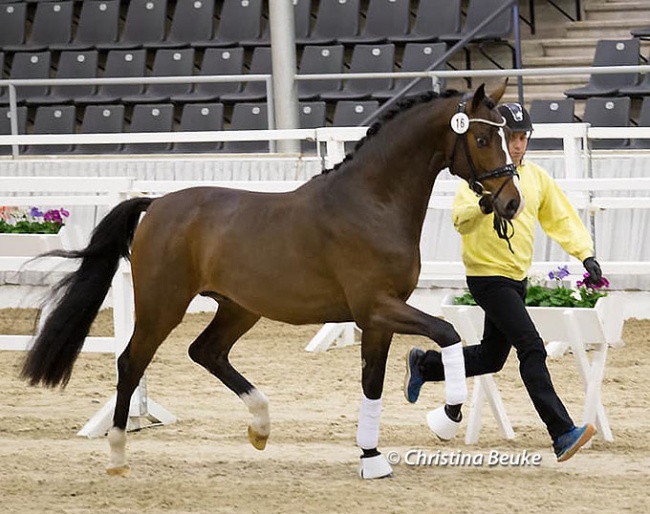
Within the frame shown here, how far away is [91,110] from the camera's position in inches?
535

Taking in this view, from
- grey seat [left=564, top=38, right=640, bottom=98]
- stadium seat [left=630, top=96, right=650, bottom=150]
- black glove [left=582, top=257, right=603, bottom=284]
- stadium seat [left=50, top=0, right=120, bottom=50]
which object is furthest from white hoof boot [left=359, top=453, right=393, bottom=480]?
stadium seat [left=50, top=0, right=120, bottom=50]

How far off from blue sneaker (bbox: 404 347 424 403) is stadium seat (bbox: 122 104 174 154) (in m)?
7.63

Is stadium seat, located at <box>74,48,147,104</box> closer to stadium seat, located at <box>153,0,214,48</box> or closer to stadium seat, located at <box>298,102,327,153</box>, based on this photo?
stadium seat, located at <box>153,0,214,48</box>

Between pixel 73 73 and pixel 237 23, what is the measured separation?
1862 millimetres

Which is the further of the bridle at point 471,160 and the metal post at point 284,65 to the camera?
the metal post at point 284,65

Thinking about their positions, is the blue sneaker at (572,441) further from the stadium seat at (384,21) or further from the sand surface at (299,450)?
the stadium seat at (384,21)

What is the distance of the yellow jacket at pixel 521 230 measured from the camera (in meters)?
5.47

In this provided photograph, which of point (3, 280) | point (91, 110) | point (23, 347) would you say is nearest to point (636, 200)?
point (23, 347)

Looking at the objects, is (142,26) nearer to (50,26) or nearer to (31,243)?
(50,26)

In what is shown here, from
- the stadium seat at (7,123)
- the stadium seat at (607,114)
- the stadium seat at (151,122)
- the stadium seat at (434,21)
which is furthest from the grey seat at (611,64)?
the stadium seat at (7,123)

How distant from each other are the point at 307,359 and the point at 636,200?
2426mm

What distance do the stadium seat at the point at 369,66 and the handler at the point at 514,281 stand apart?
7.22m

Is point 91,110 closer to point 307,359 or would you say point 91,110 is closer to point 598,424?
point 307,359

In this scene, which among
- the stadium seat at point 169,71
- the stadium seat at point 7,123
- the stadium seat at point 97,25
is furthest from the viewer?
the stadium seat at point 97,25
